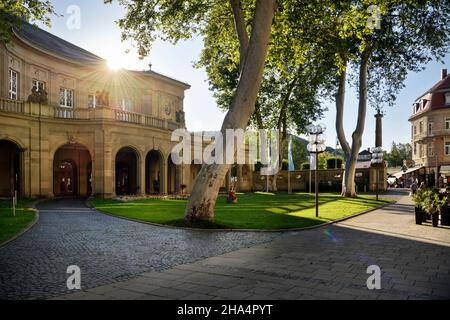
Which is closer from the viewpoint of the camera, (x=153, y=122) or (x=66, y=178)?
(x=66, y=178)

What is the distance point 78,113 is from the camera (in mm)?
29844

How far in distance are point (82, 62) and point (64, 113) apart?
270 inches

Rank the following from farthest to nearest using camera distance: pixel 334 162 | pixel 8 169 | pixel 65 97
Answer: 1. pixel 334 162
2. pixel 65 97
3. pixel 8 169

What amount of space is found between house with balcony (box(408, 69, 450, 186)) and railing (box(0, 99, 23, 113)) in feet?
173

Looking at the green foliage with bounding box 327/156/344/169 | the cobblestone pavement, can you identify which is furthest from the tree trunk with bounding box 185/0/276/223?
the green foliage with bounding box 327/156/344/169

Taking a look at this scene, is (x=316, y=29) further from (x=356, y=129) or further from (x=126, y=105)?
(x=126, y=105)

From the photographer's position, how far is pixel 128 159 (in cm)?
3684

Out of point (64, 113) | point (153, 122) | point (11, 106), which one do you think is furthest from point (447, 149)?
point (11, 106)

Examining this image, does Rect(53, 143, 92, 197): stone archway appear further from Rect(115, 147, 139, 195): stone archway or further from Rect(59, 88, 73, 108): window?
Rect(59, 88, 73, 108): window

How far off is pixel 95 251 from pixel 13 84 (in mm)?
23956

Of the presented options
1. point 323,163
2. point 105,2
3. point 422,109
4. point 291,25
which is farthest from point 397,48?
point 323,163

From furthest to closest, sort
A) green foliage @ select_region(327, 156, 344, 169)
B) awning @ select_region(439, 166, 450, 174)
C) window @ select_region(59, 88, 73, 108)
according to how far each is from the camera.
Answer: awning @ select_region(439, 166, 450, 174)
green foliage @ select_region(327, 156, 344, 169)
window @ select_region(59, 88, 73, 108)

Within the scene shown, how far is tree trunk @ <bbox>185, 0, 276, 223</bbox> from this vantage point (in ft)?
46.1
